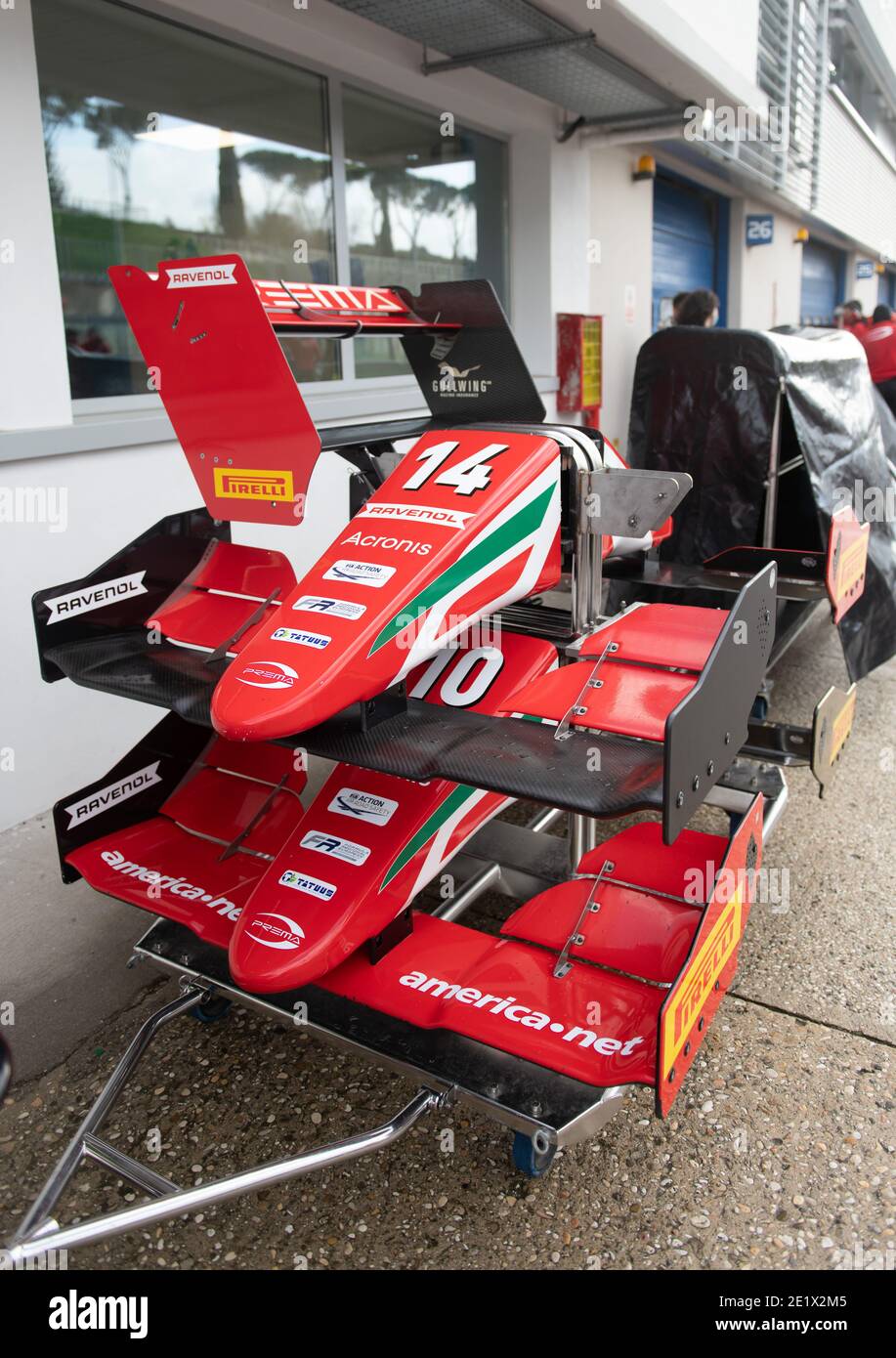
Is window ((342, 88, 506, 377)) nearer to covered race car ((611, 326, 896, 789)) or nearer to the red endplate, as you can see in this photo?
covered race car ((611, 326, 896, 789))

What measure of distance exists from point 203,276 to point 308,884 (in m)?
1.41

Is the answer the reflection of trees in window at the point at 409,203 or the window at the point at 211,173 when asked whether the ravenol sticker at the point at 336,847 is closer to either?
the window at the point at 211,173

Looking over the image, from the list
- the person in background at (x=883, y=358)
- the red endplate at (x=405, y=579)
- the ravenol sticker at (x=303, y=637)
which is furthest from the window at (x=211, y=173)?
the person in background at (x=883, y=358)

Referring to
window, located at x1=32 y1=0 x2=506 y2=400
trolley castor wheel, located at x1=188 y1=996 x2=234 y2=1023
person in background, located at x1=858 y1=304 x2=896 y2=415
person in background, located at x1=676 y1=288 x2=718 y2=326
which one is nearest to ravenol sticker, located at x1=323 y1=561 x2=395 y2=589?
trolley castor wheel, located at x1=188 y1=996 x2=234 y2=1023

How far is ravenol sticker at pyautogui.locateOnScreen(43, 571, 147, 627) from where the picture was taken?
2615 millimetres

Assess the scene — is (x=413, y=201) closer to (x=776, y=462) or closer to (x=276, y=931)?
(x=776, y=462)

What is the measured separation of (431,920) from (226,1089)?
64 centimetres

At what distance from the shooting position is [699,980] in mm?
2021

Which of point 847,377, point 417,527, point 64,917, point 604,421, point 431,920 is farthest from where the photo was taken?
point 604,421

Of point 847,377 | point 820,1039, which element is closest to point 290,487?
point 820,1039

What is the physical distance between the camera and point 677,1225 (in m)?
2.07

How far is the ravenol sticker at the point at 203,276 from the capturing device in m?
2.28

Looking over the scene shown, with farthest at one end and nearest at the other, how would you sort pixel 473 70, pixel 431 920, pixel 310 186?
pixel 473 70, pixel 310 186, pixel 431 920

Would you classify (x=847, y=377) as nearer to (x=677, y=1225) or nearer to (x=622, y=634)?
(x=622, y=634)
